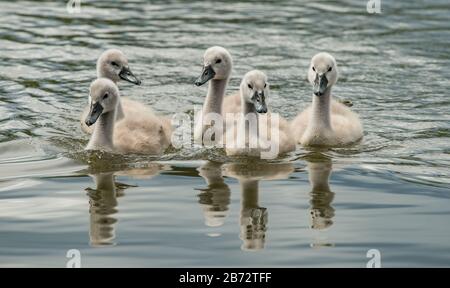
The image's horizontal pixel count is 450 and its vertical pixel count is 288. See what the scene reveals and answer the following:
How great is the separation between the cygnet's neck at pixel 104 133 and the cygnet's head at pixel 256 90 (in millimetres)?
1283

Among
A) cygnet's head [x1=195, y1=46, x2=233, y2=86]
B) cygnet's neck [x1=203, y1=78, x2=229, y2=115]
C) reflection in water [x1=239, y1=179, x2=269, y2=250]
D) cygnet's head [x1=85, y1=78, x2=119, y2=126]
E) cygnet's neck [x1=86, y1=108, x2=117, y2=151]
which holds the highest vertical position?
cygnet's head [x1=195, y1=46, x2=233, y2=86]

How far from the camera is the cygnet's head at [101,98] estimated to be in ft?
33.3

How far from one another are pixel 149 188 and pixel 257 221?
1.34 m

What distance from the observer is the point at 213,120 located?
37.6 feet

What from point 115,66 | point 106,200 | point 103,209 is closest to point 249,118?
point 115,66

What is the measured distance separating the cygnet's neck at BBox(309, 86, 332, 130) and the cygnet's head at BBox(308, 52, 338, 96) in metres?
0.13

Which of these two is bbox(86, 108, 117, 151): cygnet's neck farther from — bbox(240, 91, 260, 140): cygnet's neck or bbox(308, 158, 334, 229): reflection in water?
bbox(308, 158, 334, 229): reflection in water

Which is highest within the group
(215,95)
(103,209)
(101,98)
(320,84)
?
(215,95)

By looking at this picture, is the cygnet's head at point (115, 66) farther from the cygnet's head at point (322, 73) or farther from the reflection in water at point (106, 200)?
the cygnet's head at point (322, 73)

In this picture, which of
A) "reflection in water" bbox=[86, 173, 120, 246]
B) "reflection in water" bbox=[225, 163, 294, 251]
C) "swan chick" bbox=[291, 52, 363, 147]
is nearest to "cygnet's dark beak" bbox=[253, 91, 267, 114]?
"reflection in water" bbox=[225, 163, 294, 251]

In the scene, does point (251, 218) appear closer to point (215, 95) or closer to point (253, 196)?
point (253, 196)

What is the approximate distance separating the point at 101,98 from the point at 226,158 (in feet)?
4.34

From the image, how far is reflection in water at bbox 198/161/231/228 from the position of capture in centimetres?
860

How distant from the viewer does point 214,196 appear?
9.27 m
